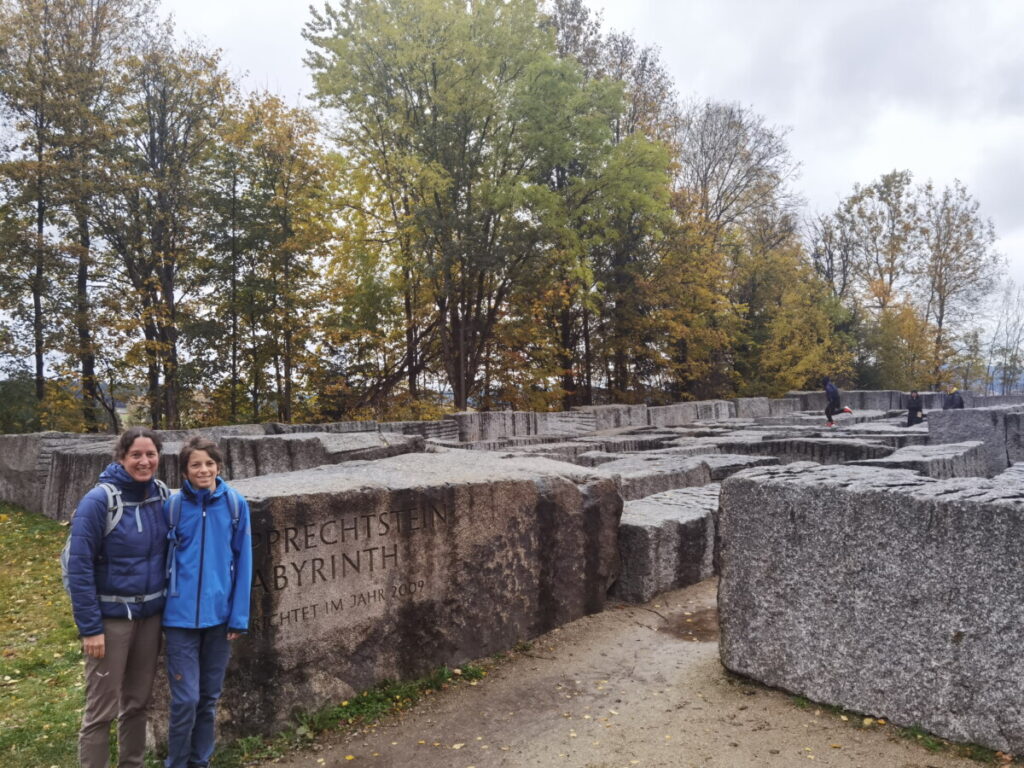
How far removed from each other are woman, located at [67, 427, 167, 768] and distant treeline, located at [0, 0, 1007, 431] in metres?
17.2

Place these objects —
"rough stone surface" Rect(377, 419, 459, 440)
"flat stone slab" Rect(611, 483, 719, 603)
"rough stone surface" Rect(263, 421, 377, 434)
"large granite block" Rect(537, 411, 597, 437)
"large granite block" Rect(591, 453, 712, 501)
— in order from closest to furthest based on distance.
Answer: "flat stone slab" Rect(611, 483, 719, 603)
"large granite block" Rect(591, 453, 712, 501)
"rough stone surface" Rect(263, 421, 377, 434)
"rough stone surface" Rect(377, 419, 459, 440)
"large granite block" Rect(537, 411, 597, 437)

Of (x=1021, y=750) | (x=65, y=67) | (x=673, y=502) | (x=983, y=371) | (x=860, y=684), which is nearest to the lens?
(x=1021, y=750)

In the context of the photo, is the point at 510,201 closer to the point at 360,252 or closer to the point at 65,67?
the point at 360,252

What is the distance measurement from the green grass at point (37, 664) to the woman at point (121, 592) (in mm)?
768

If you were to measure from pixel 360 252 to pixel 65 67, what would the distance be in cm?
877

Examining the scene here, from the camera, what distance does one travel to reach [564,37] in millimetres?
29594

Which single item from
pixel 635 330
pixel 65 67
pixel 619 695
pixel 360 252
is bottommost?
pixel 619 695

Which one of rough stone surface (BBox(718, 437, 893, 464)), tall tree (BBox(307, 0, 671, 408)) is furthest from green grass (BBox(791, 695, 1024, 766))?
tall tree (BBox(307, 0, 671, 408))

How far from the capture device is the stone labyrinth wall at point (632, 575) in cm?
340

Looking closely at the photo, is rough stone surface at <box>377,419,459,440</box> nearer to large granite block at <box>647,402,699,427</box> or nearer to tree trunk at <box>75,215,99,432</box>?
large granite block at <box>647,402,699,427</box>

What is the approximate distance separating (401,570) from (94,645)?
5.64ft

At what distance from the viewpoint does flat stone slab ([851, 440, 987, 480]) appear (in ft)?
20.5

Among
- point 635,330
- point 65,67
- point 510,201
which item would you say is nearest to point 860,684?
point 510,201

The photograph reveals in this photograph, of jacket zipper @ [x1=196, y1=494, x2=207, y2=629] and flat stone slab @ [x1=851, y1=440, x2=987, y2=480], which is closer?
jacket zipper @ [x1=196, y1=494, x2=207, y2=629]
